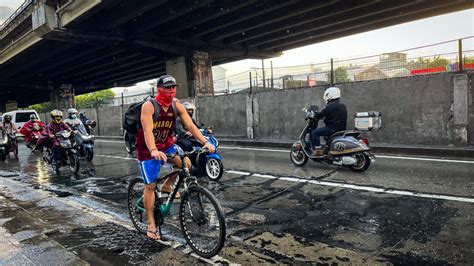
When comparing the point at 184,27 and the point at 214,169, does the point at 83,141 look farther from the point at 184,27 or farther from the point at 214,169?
the point at 184,27

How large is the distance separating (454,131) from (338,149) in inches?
173

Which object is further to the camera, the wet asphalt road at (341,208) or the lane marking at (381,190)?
the lane marking at (381,190)

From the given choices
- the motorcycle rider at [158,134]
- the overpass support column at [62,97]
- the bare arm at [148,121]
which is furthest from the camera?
the overpass support column at [62,97]

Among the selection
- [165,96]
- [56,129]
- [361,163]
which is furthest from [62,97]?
[165,96]

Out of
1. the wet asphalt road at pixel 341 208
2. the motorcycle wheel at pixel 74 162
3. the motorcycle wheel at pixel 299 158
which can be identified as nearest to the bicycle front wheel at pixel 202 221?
the wet asphalt road at pixel 341 208

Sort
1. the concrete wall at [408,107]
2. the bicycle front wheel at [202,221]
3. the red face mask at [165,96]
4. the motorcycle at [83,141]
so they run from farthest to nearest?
the motorcycle at [83,141] < the concrete wall at [408,107] < the red face mask at [165,96] < the bicycle front wheel at [202,221]

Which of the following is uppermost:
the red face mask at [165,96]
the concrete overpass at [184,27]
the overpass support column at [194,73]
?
the concrete overpass at [184,27]

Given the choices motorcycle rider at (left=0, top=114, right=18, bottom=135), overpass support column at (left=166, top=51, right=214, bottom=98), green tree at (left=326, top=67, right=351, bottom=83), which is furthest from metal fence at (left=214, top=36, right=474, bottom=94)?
motorcycle rider at (left=0, top=114, right=18, bottom=135)

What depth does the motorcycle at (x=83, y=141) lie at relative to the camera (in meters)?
11.2

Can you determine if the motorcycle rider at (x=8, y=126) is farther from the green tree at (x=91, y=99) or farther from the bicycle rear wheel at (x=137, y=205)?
the green tree at (x=91, y=99)

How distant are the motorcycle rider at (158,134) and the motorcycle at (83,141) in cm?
778

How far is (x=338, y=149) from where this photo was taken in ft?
25.2

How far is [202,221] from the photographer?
3857 millimetres

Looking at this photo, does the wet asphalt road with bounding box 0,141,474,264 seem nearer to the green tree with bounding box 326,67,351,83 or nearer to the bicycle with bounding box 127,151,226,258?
the bicycle with bounding box 127,151,226,258
